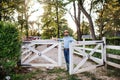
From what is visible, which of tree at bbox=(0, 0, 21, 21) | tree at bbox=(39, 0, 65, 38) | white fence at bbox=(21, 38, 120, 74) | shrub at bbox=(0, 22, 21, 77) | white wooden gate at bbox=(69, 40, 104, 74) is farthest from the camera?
tree at bbox=(39, 0, 65, 38)

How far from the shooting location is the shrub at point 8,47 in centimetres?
754

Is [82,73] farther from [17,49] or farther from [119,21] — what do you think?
[119,21]

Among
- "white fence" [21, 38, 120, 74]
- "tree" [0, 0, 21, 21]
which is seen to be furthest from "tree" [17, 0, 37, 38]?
"white fence" [21, 38, 120, 74]

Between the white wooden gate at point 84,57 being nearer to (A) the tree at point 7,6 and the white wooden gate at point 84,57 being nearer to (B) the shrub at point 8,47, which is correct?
(B) the shrub at point 8,47

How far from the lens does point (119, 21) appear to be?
44.8 m

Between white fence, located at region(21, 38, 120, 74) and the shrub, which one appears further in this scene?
white fence, located at region(21, 38, 120, 74)

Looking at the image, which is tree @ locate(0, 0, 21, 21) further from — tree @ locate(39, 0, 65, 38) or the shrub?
tree @ locate(39, 0, 65, 38)

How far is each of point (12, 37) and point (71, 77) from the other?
2540 millimetres

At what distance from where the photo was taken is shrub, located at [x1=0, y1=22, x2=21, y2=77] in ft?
24.7

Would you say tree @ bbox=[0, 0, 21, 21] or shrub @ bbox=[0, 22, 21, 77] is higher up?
tree @ bbox=[0, 0, 21, 21]

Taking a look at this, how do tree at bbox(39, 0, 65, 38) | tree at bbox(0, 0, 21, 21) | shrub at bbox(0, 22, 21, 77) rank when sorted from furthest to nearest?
tree at bbox(39, 0, 65, 38), tree at bbox(0, 0, 21, 21), shrub at bbox(0, 22, 21, 77)

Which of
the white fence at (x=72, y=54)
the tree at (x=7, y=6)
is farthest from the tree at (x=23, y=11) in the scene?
the white fence at (x=72, y=54)

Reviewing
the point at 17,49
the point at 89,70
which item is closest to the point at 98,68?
the point at 89,70

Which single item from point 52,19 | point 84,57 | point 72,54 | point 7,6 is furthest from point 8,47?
point 52,19
